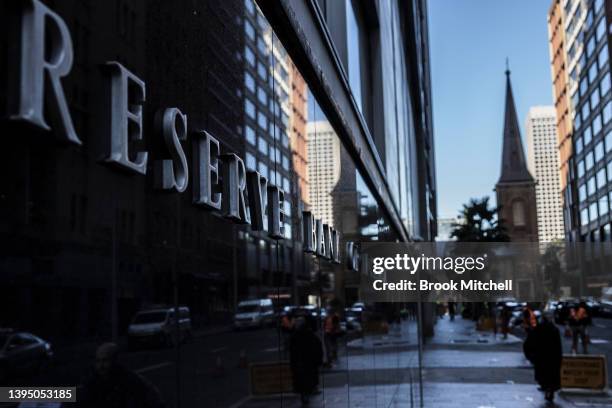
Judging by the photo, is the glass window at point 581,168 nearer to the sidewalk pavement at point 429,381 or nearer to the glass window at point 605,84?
the glass window at point 605,84

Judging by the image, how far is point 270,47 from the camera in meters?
5.14

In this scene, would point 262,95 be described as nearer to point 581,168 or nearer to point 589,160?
point 589,160

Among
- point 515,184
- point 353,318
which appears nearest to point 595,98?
point 515,184

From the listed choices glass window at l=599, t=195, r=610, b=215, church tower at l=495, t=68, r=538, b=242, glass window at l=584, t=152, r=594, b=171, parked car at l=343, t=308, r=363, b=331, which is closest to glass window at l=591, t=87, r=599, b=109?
glass window at l=584, t=152, r=594, b=171

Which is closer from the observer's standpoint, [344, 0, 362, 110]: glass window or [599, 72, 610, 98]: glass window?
[344, 0, 362, 110]: glass window

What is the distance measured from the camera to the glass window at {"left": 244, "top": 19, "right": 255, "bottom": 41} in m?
4.42

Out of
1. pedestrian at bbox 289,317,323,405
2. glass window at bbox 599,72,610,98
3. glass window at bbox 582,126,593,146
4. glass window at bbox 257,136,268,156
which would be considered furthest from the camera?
glass window at bbox 582,126,593,146

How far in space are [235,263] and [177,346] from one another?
943 mm

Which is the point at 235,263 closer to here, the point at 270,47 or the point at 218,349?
the point at 218,349

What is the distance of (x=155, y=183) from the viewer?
273 centimetres

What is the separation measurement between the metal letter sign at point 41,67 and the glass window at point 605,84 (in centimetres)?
7934

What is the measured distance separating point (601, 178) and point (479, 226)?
13657mm

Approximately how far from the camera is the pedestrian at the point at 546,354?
1430 cm

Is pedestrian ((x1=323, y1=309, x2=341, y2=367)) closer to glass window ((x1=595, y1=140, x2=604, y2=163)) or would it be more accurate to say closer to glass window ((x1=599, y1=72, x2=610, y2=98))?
glass window ((x1=599, y1=72, x2=610, y2=98))
